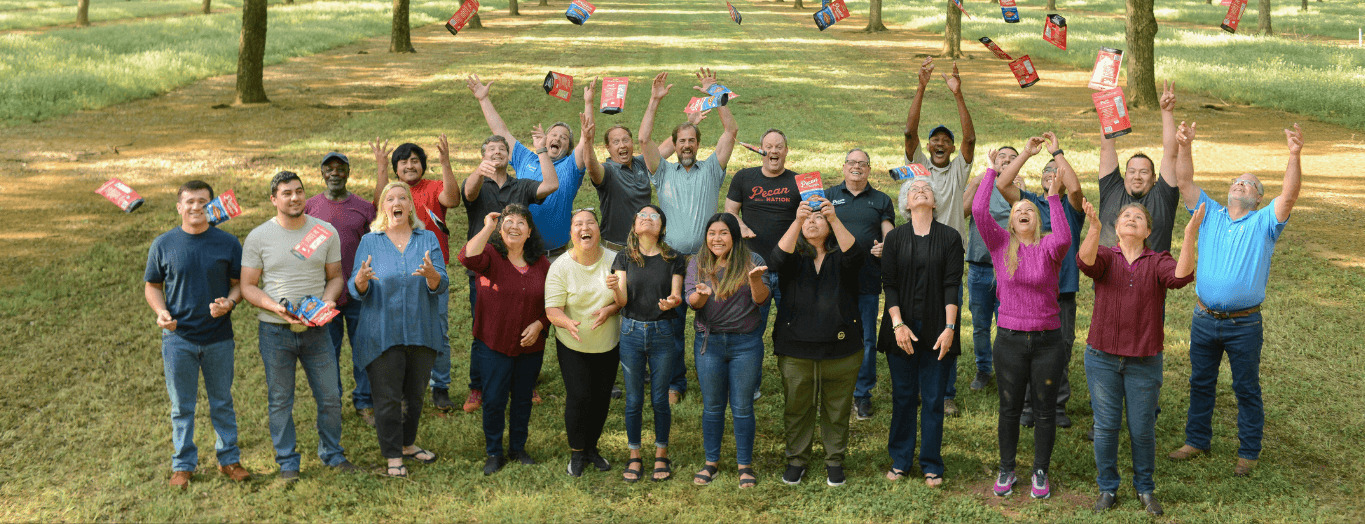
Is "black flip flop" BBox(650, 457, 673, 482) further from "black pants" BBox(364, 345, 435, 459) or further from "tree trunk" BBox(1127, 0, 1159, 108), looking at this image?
"tree trunk" BBox(1127, 0, 1159, 108)

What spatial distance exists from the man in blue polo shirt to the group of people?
0.05 ft

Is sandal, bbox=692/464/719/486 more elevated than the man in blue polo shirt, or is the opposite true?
the man in blue polo shirt

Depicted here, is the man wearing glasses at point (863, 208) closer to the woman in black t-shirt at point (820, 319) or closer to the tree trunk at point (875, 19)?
the woman in black t-shirt at point (820, 319)

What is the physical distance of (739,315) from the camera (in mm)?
6488

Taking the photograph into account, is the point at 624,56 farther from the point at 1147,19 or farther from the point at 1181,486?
the point at 1181,486

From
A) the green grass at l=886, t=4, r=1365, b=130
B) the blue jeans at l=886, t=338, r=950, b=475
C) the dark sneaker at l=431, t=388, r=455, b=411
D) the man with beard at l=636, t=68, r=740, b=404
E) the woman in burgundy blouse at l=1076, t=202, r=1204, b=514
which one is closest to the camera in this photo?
the woman in burgundy blouse at l=1076, t=202, r=1204, b=514

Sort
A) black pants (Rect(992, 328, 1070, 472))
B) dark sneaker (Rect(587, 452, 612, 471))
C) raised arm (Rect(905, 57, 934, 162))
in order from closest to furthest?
black pants (Rect(992, 328, 1070, 472))
dark sneaker (Rect(587, 452, 612, 471))
raised arm (Rect(905, 57, 934, 162))

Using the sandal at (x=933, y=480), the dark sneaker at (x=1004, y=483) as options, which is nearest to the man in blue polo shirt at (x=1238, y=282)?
the dark sneaker at (x=1004, y=483)

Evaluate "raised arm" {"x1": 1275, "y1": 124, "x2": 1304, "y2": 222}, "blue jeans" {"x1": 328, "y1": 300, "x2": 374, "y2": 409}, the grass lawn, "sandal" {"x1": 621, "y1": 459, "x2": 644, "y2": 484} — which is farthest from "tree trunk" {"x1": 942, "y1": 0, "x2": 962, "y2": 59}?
"sandal" {"x1": 621, "y1": 459, "x2": 644, "y2": 484}

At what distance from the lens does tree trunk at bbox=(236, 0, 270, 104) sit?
20203 millimetres

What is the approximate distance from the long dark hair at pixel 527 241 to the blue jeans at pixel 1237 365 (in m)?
4.72

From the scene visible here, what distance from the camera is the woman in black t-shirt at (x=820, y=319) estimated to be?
6457 mm

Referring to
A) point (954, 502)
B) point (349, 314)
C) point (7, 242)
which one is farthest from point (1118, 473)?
point (7, 242)

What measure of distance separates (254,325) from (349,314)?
3.21 meters
